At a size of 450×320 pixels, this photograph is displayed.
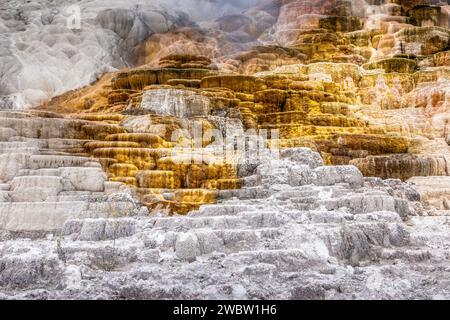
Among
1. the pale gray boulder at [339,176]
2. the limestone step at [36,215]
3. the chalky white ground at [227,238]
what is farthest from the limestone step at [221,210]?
the pale gray boulder at [339,176]

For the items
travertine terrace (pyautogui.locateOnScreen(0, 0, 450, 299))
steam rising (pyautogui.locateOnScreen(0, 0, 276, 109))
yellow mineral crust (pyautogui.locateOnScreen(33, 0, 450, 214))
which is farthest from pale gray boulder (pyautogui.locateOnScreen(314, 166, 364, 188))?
steam rising (pyautogui.locateOnScreen(0, 0, 276, 109))

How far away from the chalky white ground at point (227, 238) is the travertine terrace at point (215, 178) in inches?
1.0

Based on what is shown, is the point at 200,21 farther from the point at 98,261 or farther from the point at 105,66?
the point at 98,261

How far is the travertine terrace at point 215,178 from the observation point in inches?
240

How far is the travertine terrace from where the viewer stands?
20.0 ft

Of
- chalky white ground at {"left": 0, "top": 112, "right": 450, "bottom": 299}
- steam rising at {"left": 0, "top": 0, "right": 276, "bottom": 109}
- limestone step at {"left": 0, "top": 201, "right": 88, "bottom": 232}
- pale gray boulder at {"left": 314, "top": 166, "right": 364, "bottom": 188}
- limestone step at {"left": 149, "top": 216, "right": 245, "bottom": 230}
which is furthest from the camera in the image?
steam rising at {"left": 0, "top": 0, "right": 276, "bottom": 109}

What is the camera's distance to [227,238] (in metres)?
6.99

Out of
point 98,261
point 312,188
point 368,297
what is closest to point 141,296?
point 98,261

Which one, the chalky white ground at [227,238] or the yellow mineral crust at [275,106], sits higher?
the yellow mineral crust at [275,106]

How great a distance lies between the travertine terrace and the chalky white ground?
0.08ft

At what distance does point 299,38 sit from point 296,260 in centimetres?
2011

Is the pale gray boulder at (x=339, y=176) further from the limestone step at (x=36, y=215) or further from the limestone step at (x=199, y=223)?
the limestone step at (x=36, y=215)

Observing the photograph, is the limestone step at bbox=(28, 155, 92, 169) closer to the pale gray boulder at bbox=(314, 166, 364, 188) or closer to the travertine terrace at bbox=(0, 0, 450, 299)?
the travertine terrace at bbox=(0, 0, 450, 299)

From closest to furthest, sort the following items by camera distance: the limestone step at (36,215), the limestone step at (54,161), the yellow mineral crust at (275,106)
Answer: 1. the limestone step at (36,215)
2. the limestone step at (54,161)
3. the yellow mineral crust at (275,106)
